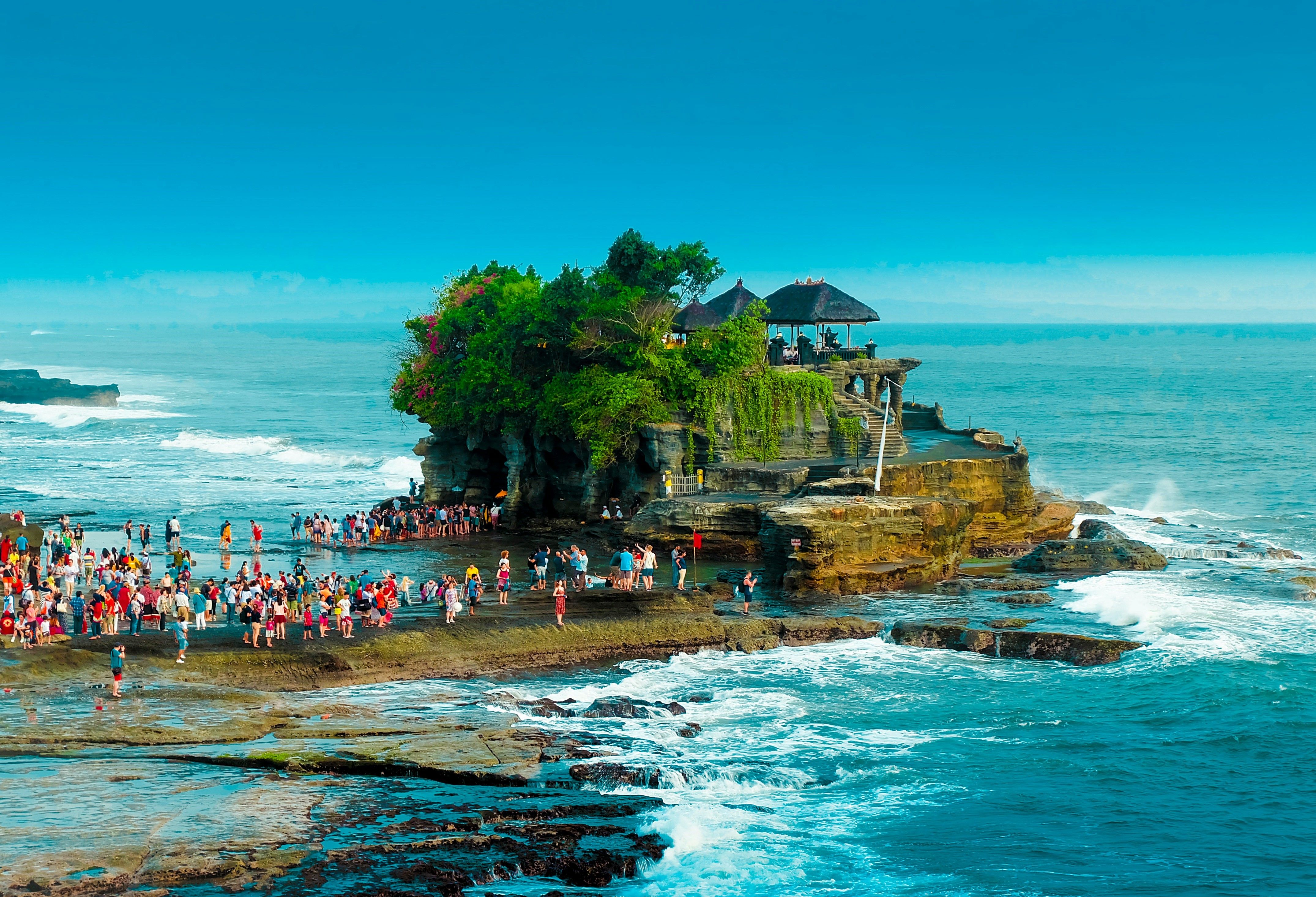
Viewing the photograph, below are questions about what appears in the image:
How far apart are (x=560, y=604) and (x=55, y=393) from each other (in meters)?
91.0

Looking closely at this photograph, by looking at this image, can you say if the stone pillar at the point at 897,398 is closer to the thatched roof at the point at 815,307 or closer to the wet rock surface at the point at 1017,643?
the thatched roof at the point at 815,307

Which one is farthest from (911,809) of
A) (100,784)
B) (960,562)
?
(960,562)

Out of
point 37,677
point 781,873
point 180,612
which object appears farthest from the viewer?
point 180,612

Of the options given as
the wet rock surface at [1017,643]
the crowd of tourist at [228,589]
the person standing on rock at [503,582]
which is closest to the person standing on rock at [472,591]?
the crowd of tourist at [228,589]

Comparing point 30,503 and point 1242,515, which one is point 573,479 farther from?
point 1242,515

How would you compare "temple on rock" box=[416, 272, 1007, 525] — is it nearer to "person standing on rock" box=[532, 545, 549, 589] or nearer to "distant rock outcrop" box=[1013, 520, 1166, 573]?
"distant rock outcrop" box=[1013, 520, 1166, 573]

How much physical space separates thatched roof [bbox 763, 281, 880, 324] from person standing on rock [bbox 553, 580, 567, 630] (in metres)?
17.5

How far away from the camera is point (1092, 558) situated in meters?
37.1

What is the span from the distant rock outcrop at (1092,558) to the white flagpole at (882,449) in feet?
16.0

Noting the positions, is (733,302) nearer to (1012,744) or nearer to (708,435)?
(708,435)

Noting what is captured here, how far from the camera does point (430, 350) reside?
159 ft

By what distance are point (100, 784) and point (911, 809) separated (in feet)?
39.6

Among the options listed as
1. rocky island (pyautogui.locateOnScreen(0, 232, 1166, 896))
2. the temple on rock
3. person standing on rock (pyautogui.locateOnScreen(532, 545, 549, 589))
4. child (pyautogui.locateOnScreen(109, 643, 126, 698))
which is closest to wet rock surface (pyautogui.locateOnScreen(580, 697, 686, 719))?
rocky island (pyautogui.locateOnScreen(0, 232, 1166, 896))

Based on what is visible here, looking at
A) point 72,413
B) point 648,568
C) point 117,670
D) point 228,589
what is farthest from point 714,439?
point 72,413
